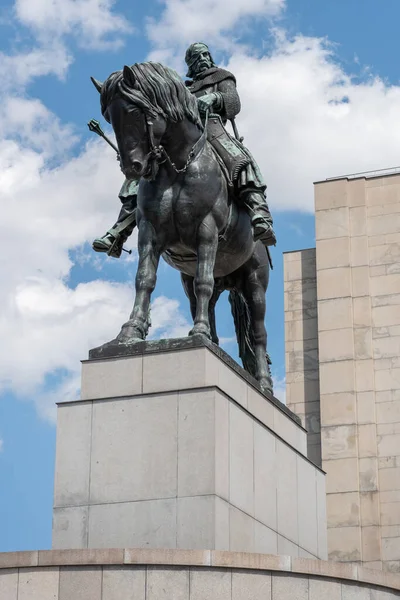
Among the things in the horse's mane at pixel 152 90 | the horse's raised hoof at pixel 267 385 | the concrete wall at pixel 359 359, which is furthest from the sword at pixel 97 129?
the concrete wall at pixel 359 359

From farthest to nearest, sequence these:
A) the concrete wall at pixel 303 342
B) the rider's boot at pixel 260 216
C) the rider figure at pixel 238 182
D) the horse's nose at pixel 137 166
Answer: the concrete wall at pixel 303 342, the rider figure at pixel 238 182, the rider's boot at pixel 260 216, the horse's nose at pixel 137 166

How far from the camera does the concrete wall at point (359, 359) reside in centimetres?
3619

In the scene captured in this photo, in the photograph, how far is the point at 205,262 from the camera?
15.9m

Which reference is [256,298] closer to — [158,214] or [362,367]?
[158,214]

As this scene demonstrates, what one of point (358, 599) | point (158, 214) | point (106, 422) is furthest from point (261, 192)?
point (358, 599)

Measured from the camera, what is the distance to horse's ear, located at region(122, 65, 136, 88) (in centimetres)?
1510

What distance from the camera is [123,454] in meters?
14.7

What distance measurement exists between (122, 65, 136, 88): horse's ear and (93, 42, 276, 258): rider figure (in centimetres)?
211

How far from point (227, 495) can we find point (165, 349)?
2000 mm

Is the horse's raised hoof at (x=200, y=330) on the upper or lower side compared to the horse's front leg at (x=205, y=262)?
lower

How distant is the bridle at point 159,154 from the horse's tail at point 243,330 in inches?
119

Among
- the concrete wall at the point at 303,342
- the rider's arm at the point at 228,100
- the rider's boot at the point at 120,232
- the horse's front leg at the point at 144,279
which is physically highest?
the concrete wall at the point at 303,342

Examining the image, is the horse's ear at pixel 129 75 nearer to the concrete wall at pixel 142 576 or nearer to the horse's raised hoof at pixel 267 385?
the horse's raised hoof at pixel 267 385

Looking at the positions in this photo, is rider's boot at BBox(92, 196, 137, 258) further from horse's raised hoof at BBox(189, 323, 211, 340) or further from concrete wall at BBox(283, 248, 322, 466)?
concrete wall at BBox(283, 248, 322, 466)
